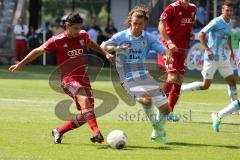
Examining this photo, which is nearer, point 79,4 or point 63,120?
point 63,120

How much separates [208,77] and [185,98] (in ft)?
15.6

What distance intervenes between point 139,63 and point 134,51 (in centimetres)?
29

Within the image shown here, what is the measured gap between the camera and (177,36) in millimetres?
15945

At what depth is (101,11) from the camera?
2283 inches

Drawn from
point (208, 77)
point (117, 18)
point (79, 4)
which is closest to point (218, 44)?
point (208, 77)

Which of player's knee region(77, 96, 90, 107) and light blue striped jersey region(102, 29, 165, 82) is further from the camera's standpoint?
light blue striped jersey region(102, 29, 165, 82)

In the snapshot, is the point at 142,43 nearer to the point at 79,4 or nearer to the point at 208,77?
the point at 208,77

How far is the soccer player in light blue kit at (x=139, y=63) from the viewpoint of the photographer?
12727 mm

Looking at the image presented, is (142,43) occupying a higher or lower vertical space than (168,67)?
higher

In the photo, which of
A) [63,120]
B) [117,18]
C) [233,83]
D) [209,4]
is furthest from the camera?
[117,18]

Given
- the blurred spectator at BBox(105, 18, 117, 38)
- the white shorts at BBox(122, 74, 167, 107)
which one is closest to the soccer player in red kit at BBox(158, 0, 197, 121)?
the white shorts at BBox(122, 74, 167, 107)

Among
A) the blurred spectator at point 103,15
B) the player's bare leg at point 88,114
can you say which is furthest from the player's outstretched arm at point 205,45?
the blurred spectator at point 103,15

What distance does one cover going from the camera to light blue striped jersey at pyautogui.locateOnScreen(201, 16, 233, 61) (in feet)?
53.0

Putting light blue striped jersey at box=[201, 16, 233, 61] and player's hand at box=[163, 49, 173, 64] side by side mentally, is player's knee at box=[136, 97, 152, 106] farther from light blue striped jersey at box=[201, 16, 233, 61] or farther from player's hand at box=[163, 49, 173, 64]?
light blue striped jersey at box=[201, 16, 233, 61]
